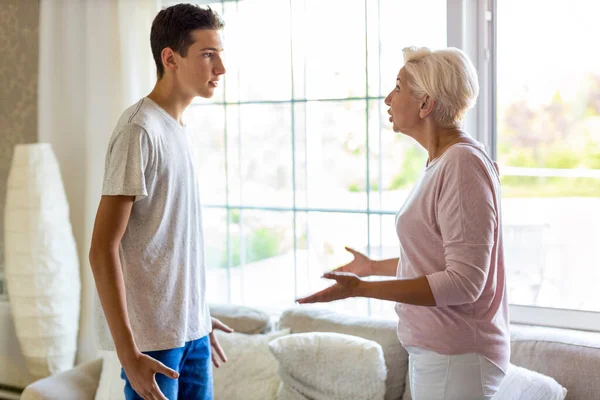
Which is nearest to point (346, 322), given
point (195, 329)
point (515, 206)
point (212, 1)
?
point (515, 206)

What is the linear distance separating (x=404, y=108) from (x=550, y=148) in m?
1.29

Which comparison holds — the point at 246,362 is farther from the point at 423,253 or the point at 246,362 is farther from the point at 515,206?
the point at 423,253

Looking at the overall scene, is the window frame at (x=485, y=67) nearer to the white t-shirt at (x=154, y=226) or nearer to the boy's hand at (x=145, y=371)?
the white t-shirt at (x=154, y=226)

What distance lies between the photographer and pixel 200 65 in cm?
197

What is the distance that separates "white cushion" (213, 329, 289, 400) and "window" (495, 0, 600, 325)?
1052 millimetres

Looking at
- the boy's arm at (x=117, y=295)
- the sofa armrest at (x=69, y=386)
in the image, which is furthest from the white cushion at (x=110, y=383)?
the boy's arm at (x=117, y=295)

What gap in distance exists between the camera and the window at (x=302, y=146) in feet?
10.6

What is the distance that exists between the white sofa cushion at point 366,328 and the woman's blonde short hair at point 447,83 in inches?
50.0

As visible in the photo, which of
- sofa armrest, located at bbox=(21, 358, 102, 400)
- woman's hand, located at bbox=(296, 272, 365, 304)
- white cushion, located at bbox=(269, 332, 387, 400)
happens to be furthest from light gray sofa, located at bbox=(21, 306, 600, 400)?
woman's hand, located at bbox=(296, 272, 365, 304)

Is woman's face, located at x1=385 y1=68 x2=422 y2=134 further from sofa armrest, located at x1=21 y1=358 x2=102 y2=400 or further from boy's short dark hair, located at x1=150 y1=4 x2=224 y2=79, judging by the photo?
sofa armrest, located at x1=21 y1=358 x2=102 y2=400

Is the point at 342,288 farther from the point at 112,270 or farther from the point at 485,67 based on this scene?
the point at 485,67

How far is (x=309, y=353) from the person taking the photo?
9.14 feet

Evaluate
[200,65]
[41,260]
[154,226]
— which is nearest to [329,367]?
[154,226]

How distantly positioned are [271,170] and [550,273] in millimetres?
1393
